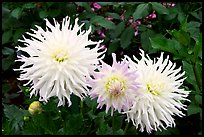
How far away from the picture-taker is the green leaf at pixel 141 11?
200cm

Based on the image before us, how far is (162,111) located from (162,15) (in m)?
1.10

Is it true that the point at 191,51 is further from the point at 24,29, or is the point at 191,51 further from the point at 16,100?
the point at 16,100

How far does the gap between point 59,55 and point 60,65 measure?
28mm

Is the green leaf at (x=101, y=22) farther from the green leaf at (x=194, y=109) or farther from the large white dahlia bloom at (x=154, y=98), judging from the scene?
the large white dahlia bloom at (x=154, y=98)

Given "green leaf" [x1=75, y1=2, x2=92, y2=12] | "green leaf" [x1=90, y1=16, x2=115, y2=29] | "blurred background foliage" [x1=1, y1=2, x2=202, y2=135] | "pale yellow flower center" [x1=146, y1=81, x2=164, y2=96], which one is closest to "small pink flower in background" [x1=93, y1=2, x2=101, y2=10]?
"blurred background foliage" [x1=1, y1=2, x2=202, y2=135]

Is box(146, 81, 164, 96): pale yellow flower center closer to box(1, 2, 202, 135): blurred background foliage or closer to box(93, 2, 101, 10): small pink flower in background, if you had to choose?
box(1, 2, 202, 135): blurred background foliage

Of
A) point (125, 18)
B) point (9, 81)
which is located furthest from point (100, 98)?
point (9, 81)

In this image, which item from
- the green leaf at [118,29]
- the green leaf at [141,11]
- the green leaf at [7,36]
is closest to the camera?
the green leaf at [141,11]

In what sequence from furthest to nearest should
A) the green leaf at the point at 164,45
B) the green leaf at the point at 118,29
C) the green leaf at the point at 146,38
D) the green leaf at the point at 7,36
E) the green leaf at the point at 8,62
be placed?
the green leaf at the point at 8,62
the green leaf at the point at 7,36
the green leaf at the point at 118,29
the green leaf at the point at 146,38
the green leaf at the point at 164,45

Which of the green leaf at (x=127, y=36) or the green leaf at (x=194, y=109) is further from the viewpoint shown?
the green leaf at (x=127, y=36)

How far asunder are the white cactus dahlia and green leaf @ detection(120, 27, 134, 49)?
1.06m

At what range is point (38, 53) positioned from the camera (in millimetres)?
1118

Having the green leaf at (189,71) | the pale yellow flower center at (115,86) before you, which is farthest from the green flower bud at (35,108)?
the green leaf at (189,71)

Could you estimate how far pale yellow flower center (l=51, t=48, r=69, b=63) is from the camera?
1.12m
